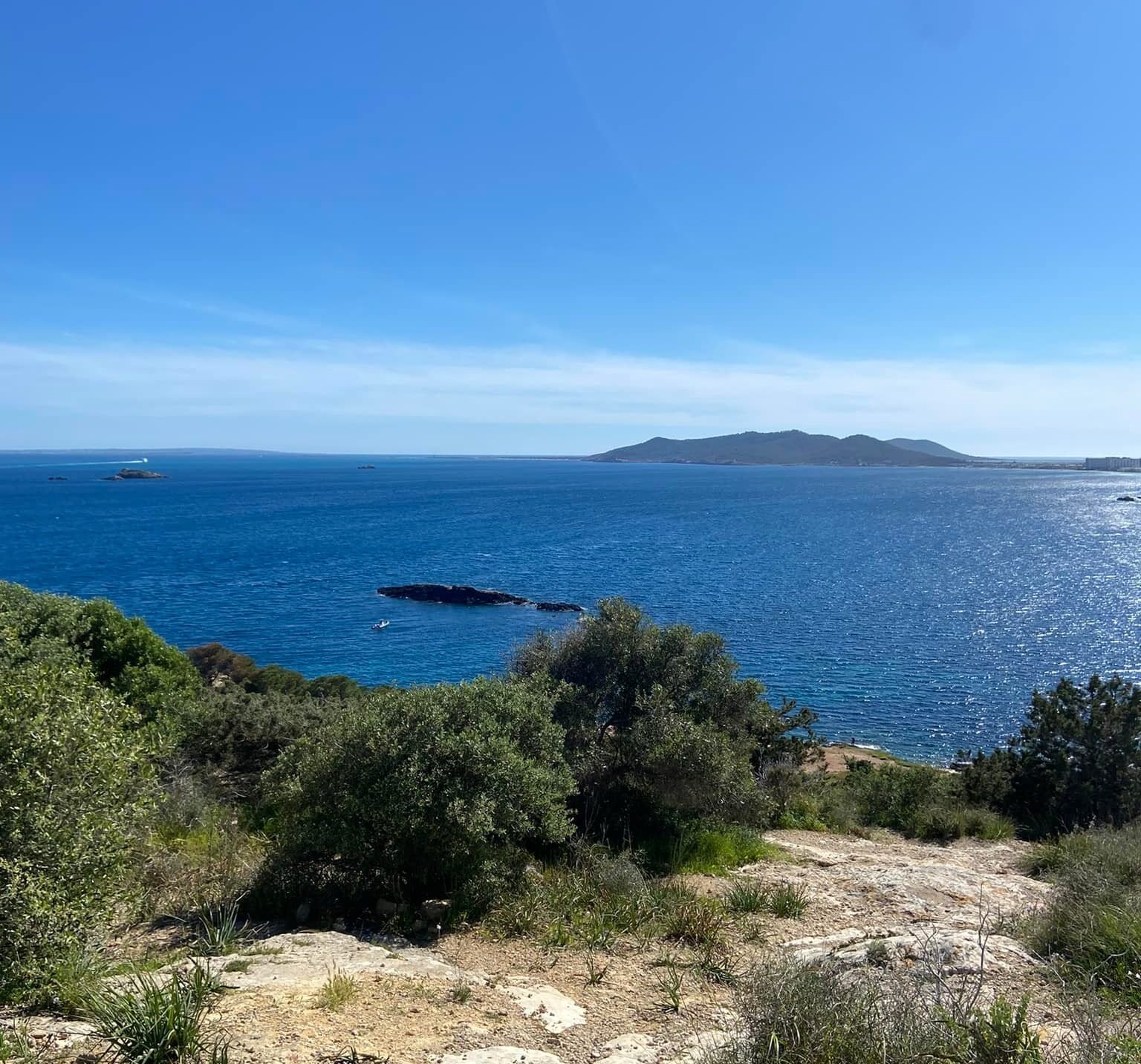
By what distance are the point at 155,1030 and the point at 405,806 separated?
4.04m

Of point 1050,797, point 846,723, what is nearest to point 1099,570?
point 846,723

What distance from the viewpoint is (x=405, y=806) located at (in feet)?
30.5

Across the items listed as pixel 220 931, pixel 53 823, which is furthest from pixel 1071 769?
pixel 53 823

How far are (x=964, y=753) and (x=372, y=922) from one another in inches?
1027

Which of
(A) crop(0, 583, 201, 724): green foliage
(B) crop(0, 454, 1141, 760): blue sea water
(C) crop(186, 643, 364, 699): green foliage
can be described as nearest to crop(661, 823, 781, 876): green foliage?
(A) crop(0, 583, 201, 724): green foliage

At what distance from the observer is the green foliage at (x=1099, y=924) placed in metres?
7.33

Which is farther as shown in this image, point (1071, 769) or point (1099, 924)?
point (1071, 769)

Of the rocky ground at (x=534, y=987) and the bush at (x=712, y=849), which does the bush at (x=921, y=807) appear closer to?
the bush at (x=712, y=849)

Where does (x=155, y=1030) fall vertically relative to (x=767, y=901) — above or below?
above

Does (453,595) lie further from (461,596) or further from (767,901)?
(767,901)

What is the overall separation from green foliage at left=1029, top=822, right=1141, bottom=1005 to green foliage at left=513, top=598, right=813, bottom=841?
536 cm

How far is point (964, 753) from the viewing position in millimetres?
28047

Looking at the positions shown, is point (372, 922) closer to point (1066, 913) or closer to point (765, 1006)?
point (765, 1006)

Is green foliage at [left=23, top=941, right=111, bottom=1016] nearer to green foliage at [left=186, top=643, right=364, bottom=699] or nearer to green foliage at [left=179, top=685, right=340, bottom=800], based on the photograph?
green foliage at [left=179, top=685, right=340, bottom=800]
